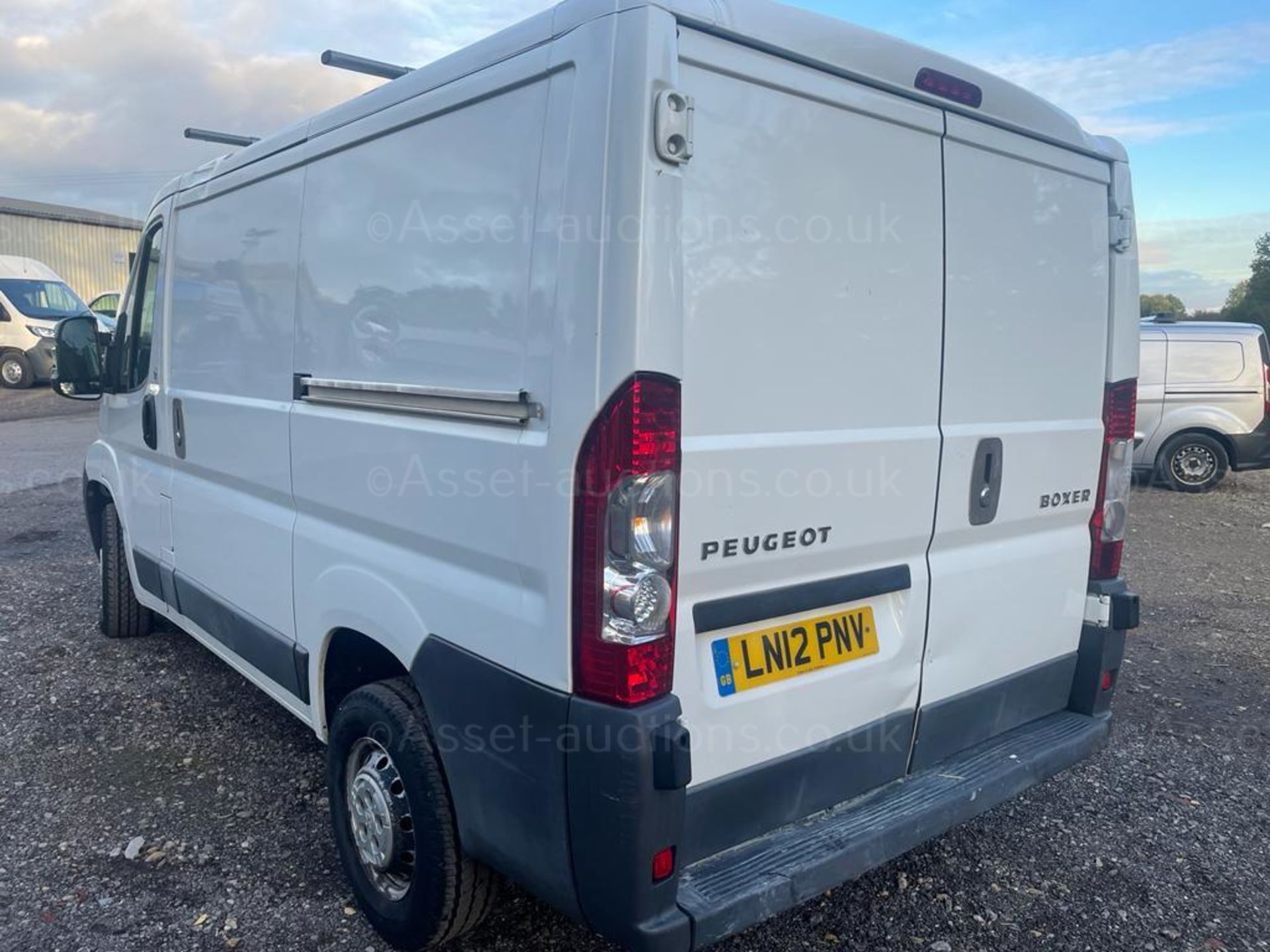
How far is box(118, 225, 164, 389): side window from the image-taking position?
4.30 m

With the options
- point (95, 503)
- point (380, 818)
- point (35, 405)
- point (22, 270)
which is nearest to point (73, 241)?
point (22, 270)

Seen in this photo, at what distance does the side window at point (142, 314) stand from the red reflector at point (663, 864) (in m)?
3.41

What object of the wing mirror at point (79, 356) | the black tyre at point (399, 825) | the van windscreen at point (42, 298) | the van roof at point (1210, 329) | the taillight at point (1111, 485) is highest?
Answer: the van windscreen at point (42, 298)

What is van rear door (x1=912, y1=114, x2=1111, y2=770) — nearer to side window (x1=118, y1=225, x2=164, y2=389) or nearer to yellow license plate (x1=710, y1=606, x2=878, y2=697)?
yellow license plate (x1=710, y1=606, x2=878, y2=697)

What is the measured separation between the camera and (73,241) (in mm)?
35062

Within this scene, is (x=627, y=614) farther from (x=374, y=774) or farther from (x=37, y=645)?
(x=37, y=645)

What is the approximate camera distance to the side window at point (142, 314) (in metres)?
4.30

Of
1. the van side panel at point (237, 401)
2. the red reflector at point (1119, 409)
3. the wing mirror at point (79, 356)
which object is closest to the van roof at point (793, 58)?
the van side panel at point (237, 401)

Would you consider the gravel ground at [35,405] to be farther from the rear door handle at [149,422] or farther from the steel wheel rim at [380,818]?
the steel wheel rim at [380,818]

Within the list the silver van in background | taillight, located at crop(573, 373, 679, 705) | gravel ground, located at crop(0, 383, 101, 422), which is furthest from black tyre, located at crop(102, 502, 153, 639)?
gravel ground, located at crop(0, 383, 101, 422)

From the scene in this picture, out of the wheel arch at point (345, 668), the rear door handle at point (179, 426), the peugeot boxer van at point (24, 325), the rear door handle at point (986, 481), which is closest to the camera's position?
the rear door handle at point (986, 481)

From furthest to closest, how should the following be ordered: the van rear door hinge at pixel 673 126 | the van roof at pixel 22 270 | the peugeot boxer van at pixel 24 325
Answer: the van roof at pixel 22 270
the peugeot boxer van at pixel 24 325
the van rear door hinge at pixel 673 126

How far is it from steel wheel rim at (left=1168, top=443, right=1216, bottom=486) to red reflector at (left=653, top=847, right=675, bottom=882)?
35.3ft

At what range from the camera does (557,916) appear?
2.91 metres
